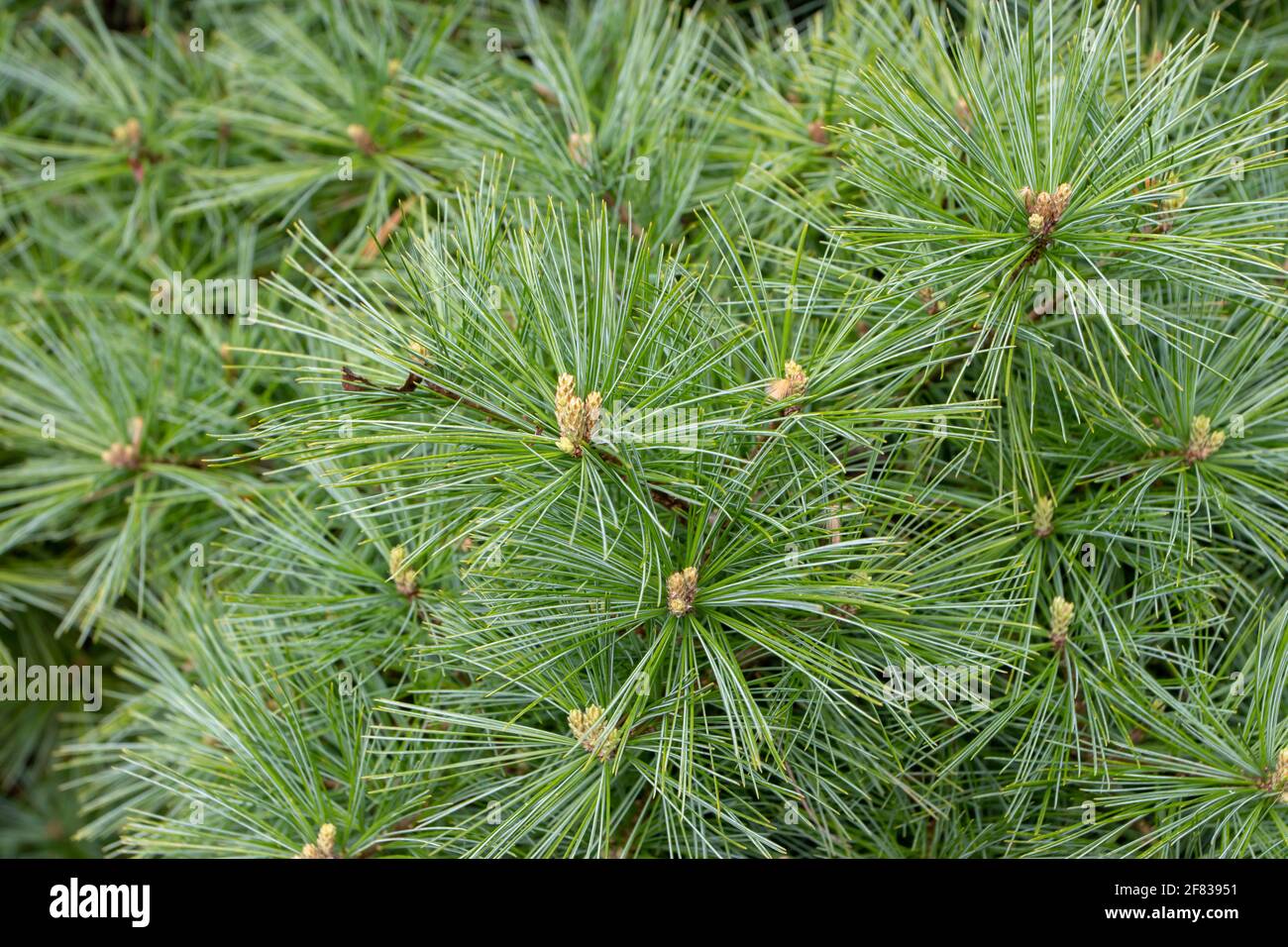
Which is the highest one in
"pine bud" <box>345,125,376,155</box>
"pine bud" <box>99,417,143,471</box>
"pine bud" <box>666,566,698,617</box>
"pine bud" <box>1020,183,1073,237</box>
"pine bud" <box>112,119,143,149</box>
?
"pine bud" <box>112,119,143,149</box>

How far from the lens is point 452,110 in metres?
0.80

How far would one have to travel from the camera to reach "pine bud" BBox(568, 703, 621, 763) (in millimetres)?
498

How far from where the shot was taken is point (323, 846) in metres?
0.57

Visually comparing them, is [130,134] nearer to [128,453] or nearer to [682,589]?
[128,453]

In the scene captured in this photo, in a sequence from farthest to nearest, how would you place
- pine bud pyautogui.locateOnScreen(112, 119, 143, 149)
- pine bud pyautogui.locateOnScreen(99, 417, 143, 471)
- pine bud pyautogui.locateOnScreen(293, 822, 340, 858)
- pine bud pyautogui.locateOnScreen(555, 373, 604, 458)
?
pine bud pyautogui.locateOnScreen(112, 119, 143, 149) → pine bud pyautogui.locateOnScreen(99, 417, 143, 471) → pine bud pyautogui.locateOnScreen(293, 822, 340, 858) → pine bud pyautogui.locateOnScreen(555, 373, 604, 458)

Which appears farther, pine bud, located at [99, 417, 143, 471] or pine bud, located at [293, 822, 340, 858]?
pine bud, located at [99, 417, 143, 471]

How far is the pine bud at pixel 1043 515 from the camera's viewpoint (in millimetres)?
583

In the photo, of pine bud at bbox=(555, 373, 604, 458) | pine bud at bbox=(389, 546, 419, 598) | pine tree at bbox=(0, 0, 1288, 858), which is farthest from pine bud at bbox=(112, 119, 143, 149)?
pine bud at bbox=(555, 373, 604, 458)

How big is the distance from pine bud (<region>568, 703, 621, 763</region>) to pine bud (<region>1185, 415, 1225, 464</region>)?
365mm

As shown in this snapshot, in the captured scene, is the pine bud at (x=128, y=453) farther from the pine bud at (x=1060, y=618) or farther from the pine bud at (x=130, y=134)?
the pine bud at (x=1060, y=618)

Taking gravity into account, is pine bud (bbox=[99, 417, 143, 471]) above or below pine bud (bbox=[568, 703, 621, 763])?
above

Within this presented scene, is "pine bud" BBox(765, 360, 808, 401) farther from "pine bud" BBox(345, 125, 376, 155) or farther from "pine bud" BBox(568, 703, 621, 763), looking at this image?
"pine bud" BBox(345, 125, 376, 155)
